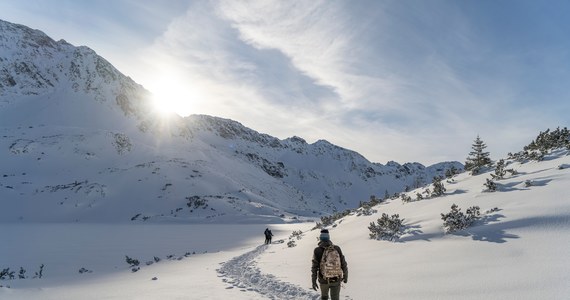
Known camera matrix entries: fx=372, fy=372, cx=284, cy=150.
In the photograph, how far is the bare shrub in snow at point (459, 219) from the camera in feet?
37.6

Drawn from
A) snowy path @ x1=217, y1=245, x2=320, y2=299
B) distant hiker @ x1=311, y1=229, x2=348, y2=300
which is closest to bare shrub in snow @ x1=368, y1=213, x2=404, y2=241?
snowy path @ x1=217, y1=245, x2=320, y2=299

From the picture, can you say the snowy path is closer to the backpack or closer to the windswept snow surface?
the windswept snow surface

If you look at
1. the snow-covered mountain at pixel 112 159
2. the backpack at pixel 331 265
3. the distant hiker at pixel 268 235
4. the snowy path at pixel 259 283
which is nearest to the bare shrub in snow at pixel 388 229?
the snowy path at pixel 259 283

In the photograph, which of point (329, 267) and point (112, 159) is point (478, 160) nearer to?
point (329, 267)

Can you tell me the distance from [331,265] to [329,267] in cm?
6

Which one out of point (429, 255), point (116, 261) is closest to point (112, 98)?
point (116, 261)

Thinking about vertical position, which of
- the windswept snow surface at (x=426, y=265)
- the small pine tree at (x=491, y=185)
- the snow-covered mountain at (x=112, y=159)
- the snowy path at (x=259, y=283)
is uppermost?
the snow-covered mountain at (x=112, y=159)

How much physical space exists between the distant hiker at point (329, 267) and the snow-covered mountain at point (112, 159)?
184 ft

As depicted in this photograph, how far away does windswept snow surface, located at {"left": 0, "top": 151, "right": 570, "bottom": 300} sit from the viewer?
8062mm

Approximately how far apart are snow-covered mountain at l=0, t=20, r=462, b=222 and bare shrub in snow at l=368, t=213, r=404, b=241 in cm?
5024

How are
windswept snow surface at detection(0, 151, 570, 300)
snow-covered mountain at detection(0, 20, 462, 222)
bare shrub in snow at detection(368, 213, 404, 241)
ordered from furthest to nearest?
snow-covered mountain at detection(0, 20, 462, 222) → bare shrub in snow at detection(368, 213, 404, 241) → windswept snow surface at detection(0, 151, 570, 300)

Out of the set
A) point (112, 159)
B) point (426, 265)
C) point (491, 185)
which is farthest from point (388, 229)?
point (112, 159)

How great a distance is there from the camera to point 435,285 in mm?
8594

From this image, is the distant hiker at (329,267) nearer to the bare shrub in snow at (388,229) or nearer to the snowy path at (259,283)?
the snowy path at (259,283)
